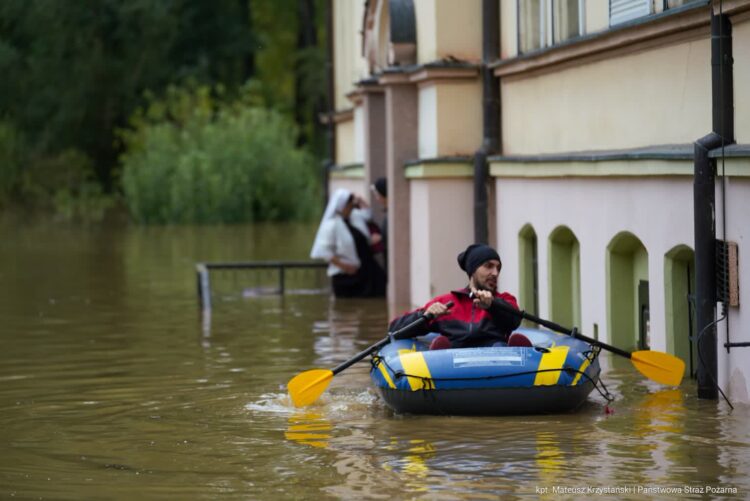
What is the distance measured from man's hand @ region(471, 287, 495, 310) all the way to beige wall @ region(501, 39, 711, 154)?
2.10 meters

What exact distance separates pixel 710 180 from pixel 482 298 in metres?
1.79

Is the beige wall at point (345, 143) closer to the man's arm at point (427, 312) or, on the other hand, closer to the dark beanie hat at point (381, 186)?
the dark beanie hat at point (381, 186)

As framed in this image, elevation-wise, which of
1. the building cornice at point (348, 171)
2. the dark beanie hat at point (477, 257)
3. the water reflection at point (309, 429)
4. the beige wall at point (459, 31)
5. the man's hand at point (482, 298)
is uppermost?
the beige wall at point (459, 31)

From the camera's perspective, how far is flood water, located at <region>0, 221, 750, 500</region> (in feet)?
31.8

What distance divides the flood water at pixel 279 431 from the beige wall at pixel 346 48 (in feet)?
36.8

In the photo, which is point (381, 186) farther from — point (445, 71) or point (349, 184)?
point (349, 184)

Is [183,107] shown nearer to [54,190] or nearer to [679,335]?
[54,190]

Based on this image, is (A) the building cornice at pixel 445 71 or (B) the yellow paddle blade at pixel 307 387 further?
(A) the building cornice at pixel 445 71

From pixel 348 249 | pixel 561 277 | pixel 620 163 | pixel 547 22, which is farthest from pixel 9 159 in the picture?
pixel 620 163

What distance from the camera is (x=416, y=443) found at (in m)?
11.1

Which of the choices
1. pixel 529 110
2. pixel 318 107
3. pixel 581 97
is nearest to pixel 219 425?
pixel 581 97

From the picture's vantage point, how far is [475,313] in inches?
518

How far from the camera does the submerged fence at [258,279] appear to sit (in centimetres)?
2306

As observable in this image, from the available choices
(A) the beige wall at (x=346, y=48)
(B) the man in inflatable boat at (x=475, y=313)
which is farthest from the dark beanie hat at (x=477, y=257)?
(A) the beige wall at (x=346, y=48)
